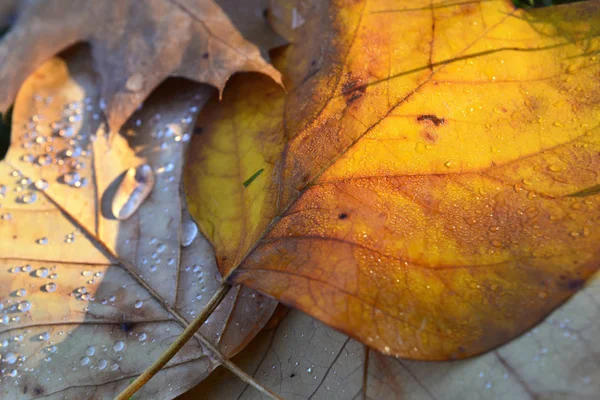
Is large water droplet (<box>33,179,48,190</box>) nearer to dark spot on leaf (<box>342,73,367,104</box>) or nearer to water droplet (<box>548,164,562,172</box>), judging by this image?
dark spot on leaf (<box>342,73,367,104</box>)

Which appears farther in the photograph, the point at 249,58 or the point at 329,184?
the point at 249,58

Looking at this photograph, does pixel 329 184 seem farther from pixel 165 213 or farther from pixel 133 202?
pixel 133 202

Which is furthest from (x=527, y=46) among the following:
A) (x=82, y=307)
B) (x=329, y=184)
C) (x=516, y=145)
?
(x=82, y=307)

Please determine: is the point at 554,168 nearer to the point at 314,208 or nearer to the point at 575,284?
the point at 575,284

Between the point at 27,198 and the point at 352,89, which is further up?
the point at 352,89

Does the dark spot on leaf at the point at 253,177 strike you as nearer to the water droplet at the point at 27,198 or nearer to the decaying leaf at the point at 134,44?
the decaying leaf at the point at 134,44

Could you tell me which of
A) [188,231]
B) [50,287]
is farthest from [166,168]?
[50,287]
